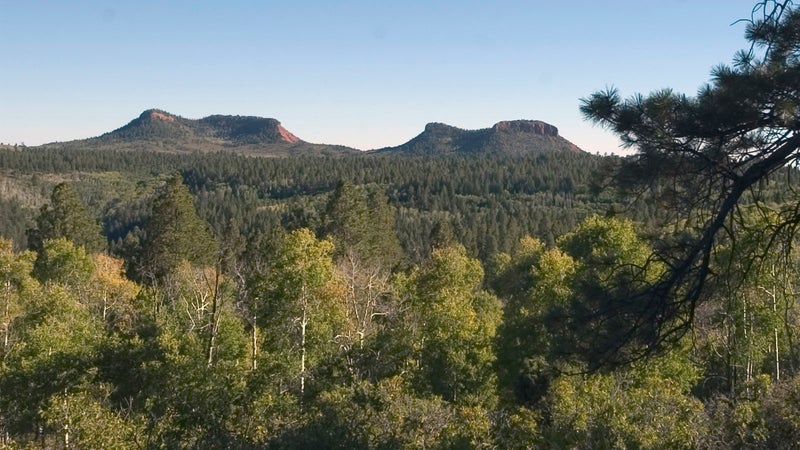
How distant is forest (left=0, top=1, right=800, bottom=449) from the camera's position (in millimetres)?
6652

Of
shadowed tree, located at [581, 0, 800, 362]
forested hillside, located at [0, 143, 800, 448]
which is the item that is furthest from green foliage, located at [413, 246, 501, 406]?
shadowed tree, located at [581, 0, 800, 362]

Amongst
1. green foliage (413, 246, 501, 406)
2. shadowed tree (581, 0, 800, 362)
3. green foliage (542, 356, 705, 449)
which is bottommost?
green foliage (413, 246, 501, 406)

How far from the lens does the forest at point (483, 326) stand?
6652 mm

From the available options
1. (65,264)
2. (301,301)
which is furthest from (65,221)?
(301,301)

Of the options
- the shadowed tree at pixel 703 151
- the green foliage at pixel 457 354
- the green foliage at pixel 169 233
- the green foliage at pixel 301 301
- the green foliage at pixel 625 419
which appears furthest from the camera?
the green foliage at pixel 169 233

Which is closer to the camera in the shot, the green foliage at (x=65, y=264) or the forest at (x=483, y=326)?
the forest at (x=483, y=326)

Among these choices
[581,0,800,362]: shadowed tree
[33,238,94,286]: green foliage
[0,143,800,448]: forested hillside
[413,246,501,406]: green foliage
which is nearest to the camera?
[581,0,800,362]: shadowed tree

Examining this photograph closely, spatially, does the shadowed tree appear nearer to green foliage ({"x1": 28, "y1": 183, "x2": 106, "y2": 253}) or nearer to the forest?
the forest

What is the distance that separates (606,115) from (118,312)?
27.5 meters

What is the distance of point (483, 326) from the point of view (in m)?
18.9

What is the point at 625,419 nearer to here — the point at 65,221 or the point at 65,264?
the point at 65,264

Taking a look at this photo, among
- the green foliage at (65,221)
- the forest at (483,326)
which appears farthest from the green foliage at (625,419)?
the green foliage at (65,221)

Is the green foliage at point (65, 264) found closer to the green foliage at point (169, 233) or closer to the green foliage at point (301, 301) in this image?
the green foliage at point (169, 233)

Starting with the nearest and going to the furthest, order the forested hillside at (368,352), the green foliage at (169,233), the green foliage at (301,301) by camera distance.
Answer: the forested hillside at (368,352)
the green foliage at (301,301)
the green foliage at (169,233)
